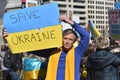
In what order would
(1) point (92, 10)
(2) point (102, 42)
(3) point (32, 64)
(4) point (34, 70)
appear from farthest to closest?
(1) point (92, 10) → (2) point (102, 42) → (3) point (32, 64) → (4) point (34, 70)

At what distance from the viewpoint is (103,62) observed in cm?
645

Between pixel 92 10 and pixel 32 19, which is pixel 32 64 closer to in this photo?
pixel 32 19

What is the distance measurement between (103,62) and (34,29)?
1.54 m

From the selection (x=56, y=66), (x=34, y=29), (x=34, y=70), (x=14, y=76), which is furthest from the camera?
(x=14, y=76)

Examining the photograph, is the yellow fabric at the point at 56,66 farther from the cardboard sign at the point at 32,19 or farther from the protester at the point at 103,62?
the protester at the point at 103,62

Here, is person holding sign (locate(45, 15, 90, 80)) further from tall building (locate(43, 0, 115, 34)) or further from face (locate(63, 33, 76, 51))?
tall building (locate(43, 0, 115, 34))

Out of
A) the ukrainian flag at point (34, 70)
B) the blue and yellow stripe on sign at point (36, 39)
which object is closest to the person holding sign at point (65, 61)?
the blue and yellow stripe on sign at point (36, 39)

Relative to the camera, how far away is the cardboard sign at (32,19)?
206 inches

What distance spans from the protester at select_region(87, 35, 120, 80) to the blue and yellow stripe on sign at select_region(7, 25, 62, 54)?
1.12m

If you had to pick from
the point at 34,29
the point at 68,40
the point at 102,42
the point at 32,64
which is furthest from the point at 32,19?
the point at 102,42

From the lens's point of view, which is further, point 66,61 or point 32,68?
point 32,68

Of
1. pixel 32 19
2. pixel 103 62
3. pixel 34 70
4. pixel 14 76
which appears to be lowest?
pixel 14 76

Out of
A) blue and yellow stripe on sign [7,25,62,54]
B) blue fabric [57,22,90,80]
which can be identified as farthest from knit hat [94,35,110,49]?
blue and yellow stripe on sign [7,25,62,54]

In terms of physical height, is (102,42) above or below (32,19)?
below
